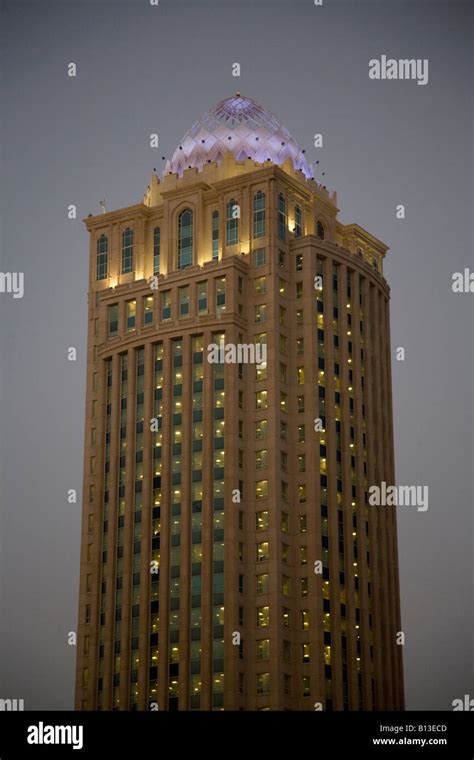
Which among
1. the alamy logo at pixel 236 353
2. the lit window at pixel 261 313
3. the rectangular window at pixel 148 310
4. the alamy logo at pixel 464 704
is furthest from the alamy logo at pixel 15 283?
the alamy logo at pixel 464 704

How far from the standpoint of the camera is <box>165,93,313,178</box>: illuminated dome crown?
175750 millimetres

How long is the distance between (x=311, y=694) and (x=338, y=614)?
10.6m

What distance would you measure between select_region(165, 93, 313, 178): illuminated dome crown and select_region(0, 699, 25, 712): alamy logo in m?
66.5

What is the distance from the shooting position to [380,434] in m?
172

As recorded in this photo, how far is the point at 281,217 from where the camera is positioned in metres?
168

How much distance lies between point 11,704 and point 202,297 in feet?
164

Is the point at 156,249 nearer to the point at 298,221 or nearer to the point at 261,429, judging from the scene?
the point at 298,221

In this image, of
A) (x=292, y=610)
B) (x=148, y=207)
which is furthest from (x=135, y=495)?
(x=148, y=207)

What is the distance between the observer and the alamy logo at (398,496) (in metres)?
167

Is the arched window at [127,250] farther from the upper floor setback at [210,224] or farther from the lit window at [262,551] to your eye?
the lit window at [262,551]
